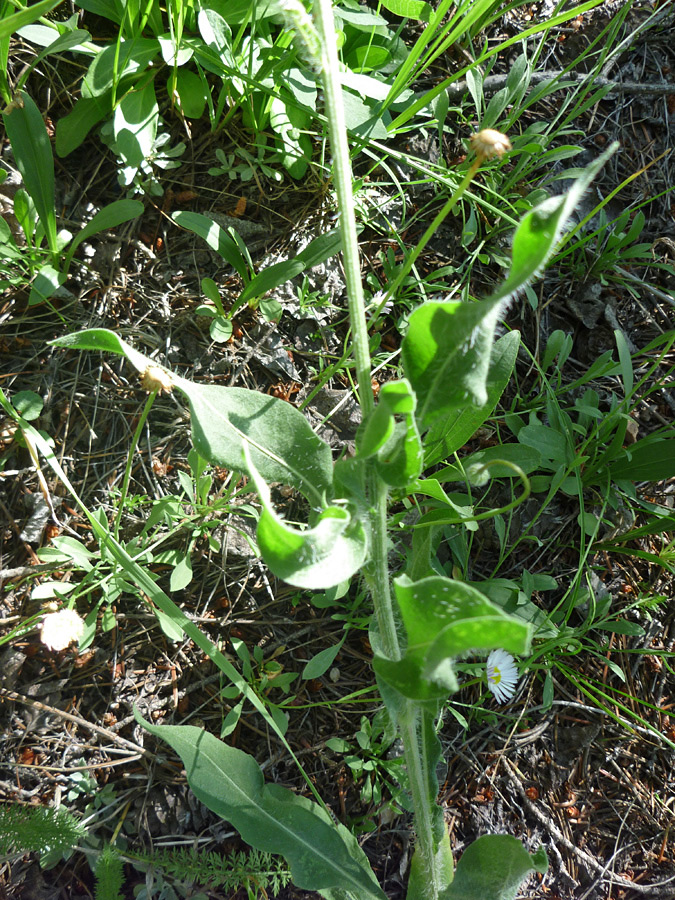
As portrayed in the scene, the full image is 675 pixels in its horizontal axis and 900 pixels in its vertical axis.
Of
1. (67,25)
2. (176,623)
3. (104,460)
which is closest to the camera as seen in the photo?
(176,623)

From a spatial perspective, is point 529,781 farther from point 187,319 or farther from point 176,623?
point 187,319

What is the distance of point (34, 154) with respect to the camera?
1729 mm

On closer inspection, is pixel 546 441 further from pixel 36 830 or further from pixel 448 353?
pixel 36 830

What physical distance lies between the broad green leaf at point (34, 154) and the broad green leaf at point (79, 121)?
0.17ft

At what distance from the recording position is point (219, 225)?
1893 mm

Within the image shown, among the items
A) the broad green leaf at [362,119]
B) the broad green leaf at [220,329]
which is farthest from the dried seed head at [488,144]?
the broad green leaf at [220,329]

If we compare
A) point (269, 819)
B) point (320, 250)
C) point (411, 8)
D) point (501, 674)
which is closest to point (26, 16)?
point (320, 250)

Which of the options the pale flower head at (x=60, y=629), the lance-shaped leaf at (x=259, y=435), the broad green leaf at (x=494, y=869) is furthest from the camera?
the pale flower head at (x=60, y=629)

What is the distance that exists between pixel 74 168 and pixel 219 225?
1.50 ft

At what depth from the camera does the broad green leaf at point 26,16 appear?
3.58 feet

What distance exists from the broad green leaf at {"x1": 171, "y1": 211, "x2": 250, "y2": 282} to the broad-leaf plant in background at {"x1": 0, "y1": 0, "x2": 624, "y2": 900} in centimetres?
61

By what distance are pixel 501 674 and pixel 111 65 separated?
201cm

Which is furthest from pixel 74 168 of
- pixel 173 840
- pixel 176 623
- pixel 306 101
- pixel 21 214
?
pixel 173 840

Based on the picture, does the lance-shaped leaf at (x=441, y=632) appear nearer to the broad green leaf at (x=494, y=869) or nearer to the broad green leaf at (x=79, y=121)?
the broad green leaf at (x=494, y=869)
